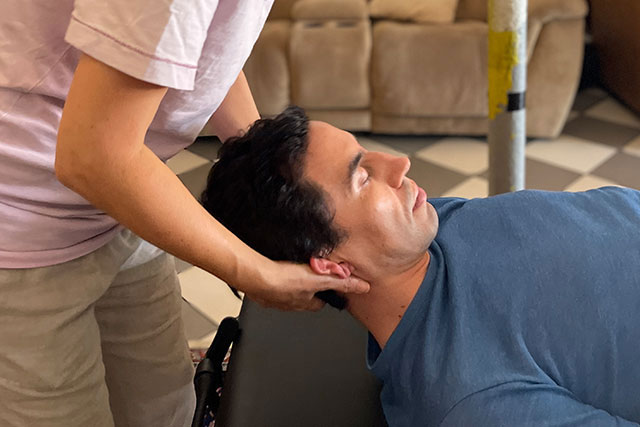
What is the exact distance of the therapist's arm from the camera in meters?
0.69

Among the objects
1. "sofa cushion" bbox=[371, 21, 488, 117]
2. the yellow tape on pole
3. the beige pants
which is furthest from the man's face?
"sofa cushion" bbox=[371, 21, 488, 117]

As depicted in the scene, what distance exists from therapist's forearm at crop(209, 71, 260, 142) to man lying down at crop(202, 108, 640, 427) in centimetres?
5

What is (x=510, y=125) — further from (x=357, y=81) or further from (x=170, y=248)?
(x=357, y=81)

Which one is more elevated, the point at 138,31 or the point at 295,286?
the point at 138,31

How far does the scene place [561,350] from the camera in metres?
0.96

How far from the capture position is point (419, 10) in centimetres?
264

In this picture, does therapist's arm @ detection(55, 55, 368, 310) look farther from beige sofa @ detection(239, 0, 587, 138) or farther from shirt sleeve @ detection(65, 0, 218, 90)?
beige sofa @ detection(239, 0, 587, 138)

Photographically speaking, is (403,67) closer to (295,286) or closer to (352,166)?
(352,166)

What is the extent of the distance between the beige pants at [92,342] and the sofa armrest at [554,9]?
184 centimetres

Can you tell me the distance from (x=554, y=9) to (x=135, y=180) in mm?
2194

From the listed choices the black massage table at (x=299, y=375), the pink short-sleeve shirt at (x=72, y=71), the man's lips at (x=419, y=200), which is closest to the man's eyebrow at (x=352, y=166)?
the man's lips at (x=419, y=200)

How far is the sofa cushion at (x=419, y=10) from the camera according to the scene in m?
2.63

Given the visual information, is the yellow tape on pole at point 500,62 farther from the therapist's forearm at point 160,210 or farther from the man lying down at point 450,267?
the therapist's forearm at point 160,210

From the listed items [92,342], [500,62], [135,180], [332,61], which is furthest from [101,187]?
[332,61]
